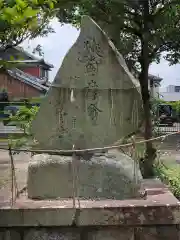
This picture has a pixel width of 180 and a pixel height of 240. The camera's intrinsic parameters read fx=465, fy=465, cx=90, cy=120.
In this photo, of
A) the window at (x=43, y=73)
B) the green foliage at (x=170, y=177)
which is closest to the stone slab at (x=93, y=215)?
the green foliage at (x=170, y=177)

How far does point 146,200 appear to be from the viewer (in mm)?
4152

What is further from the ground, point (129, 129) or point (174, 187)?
point (129, 129)

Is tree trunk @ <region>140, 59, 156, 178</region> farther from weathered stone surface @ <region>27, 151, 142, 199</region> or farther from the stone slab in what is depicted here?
the stone slab

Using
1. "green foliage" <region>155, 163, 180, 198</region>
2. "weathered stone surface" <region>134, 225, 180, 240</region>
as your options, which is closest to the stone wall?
"weathered stone surface" <region>134, 225, 180, 240</region>

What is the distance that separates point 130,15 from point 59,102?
444cm

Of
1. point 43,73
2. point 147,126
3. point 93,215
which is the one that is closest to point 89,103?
point 93,215

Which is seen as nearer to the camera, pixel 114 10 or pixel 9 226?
Result: pixel 9 226

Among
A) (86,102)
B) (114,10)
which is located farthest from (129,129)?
(114,10)

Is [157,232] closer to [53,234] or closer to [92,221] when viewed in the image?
[92,221]

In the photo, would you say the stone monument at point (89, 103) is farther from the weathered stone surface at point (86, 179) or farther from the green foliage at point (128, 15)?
the green foliage at point (128, 15)

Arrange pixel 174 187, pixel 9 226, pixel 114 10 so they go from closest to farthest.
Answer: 1. pixel 9 226
2. pixel 174 187
3. pixel 114 10

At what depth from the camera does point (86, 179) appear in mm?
4328

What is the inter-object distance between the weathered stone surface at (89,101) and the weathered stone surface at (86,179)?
24 centimetres

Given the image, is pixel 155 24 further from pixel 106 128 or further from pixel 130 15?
pixel 106 128
